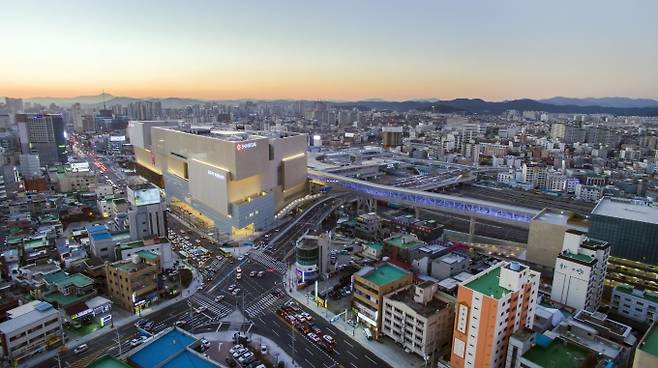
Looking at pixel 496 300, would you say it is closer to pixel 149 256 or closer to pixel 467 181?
pixel 149 256

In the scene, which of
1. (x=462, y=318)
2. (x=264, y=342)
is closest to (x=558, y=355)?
(x=462, y=318)

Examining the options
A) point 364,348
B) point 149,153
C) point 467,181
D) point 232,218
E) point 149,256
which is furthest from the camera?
point 467,181

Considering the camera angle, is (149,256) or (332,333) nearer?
(332,333)

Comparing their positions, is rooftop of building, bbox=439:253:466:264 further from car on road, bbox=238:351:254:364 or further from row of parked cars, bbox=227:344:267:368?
car on road, bbox=238:351:254:364

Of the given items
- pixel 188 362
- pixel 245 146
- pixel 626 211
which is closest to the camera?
pixel 188 362

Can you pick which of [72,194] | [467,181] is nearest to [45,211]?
[72,194]

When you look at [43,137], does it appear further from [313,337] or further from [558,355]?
[558,355]

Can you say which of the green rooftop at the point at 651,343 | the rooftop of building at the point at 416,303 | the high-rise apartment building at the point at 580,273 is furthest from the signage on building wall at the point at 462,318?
the high-rise apartment building at the point at 580,273
